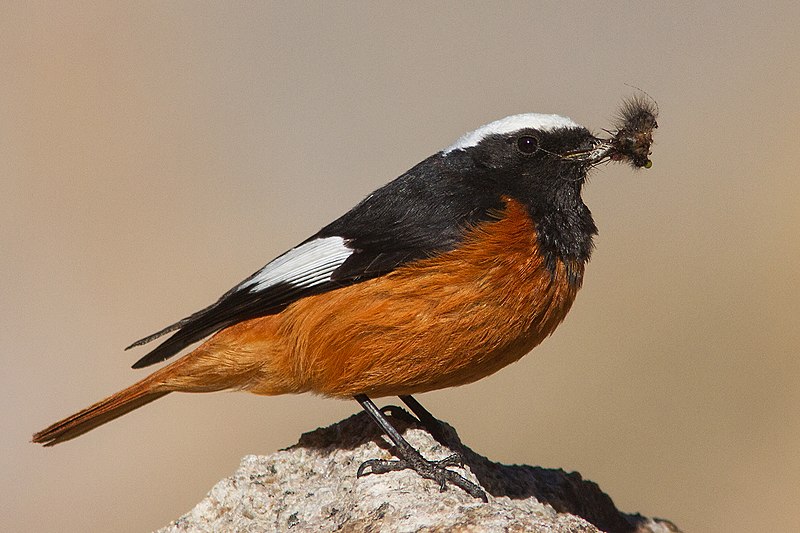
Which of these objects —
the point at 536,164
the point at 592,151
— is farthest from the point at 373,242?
the point at 592,151

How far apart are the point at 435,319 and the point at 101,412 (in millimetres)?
1898

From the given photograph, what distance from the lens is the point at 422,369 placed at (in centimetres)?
566

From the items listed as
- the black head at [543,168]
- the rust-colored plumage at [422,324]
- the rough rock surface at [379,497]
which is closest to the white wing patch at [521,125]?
the black head at [543,168]

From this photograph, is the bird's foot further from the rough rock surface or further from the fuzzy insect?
the fuzzy insect

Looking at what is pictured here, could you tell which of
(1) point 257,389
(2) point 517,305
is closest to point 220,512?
(1) point 257,389

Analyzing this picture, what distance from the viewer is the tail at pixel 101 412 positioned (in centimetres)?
618

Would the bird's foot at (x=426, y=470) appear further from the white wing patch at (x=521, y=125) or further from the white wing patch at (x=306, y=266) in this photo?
the white wing patch at (x=521, y=125)

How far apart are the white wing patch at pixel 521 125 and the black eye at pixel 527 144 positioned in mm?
59

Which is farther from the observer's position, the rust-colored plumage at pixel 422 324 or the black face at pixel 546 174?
the black face at pixel 546 174

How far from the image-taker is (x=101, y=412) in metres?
6.20

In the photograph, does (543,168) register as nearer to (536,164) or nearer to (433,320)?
(536,164)

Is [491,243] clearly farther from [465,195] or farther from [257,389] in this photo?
[257,389]

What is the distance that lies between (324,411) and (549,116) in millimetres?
7122

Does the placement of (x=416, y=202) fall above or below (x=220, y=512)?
above
